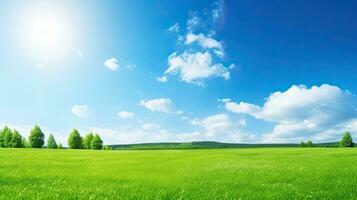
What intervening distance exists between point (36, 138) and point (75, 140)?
45.8ft

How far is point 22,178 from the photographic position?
84.7 ft

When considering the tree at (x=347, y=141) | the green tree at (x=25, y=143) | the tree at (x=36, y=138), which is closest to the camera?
the tree at (x=36, y=138)

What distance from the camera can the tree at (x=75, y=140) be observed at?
468ft

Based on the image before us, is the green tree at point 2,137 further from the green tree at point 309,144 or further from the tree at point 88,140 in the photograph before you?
the green tree at point 309,144

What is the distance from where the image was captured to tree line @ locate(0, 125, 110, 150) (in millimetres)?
133250

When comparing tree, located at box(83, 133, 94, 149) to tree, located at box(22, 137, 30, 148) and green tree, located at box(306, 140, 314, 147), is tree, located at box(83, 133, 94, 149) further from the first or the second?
green tree, located at box(306, 140, 314, 147)

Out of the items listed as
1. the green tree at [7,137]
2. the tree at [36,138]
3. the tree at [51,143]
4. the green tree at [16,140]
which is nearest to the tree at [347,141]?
the tree at [51,143]

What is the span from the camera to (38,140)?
446ft

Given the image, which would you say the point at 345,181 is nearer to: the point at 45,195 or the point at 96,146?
the point at 45,195

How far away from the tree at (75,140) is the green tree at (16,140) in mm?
16860

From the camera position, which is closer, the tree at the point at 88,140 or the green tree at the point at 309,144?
the tree at the point at 88,140

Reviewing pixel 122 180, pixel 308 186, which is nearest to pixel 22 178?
pixel 122 180

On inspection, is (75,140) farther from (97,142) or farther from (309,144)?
(309,144)

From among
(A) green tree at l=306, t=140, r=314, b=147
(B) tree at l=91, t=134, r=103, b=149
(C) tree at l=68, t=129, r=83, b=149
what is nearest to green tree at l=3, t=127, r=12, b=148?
(C) tree at l=68, t=129, r=83, b=149
